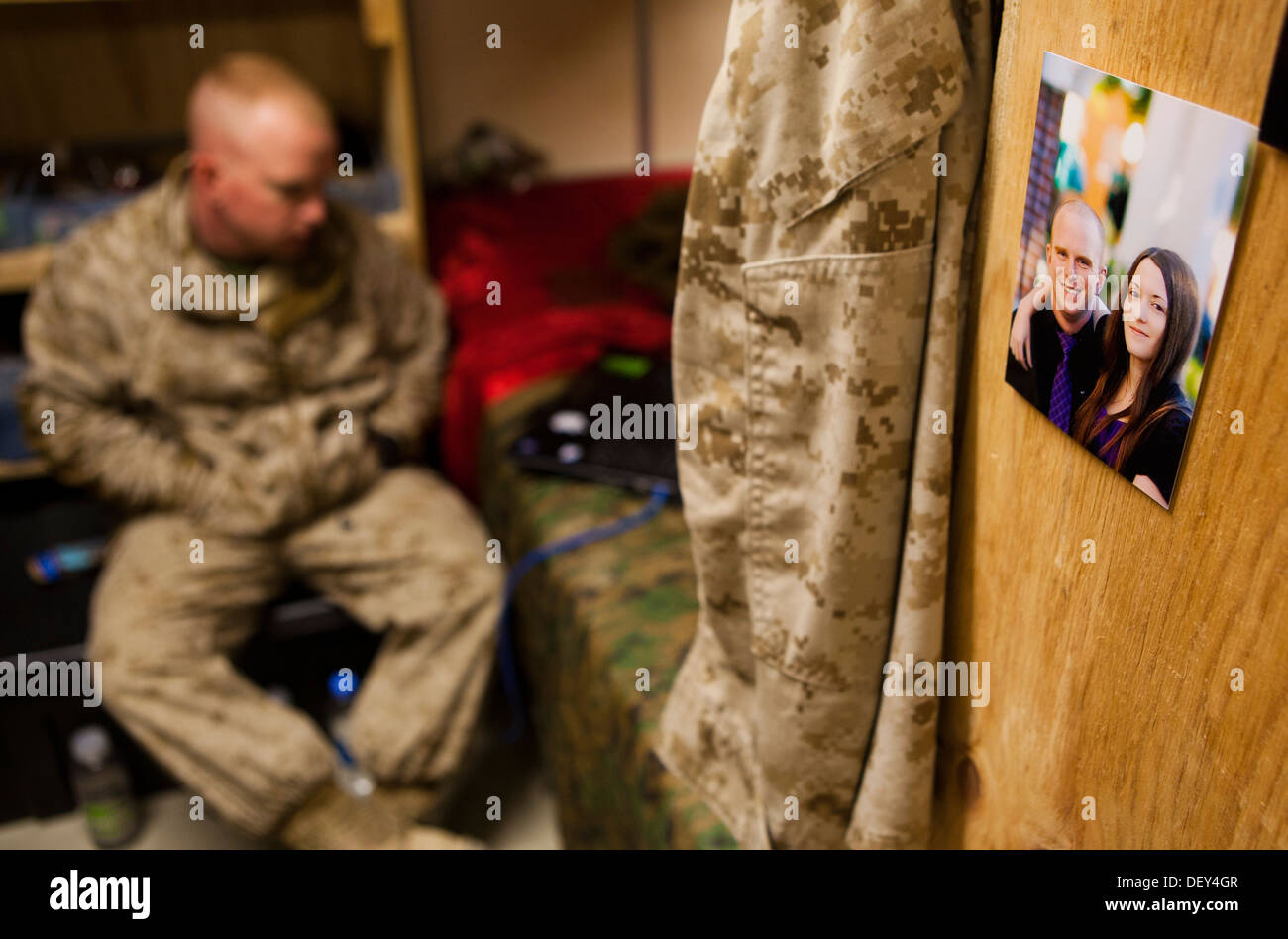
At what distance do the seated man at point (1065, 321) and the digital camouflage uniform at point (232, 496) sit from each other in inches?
48.0

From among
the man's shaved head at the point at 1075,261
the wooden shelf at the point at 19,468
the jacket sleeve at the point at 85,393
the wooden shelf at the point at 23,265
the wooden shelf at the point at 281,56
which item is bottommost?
the wooden shelf at the point at 19,468

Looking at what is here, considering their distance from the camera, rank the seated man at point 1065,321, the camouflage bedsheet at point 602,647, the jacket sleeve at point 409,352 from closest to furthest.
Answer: the seated man at point 1065,321
the camouflage bedsheet at point 602,647
the jacket sleeve at point 409,352

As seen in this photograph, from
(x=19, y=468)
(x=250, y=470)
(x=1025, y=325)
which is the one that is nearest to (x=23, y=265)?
(x=19, y=468)

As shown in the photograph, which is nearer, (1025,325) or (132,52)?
(1025,325)

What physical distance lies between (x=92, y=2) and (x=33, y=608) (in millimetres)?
1281

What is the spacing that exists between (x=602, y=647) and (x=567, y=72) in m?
1.79

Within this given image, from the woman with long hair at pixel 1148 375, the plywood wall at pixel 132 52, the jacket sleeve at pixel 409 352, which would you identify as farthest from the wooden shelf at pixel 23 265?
the woman with long hair at pixel 1148 375

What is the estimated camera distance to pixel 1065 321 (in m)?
0.63

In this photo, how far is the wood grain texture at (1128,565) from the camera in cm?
50

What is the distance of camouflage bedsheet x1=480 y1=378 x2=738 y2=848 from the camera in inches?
47.6

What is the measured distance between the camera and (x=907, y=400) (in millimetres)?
755

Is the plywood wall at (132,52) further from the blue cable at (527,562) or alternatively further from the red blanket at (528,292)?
the blue cable at (527,562)

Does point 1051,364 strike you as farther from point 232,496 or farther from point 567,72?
point 567,72
